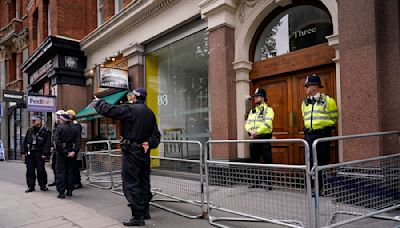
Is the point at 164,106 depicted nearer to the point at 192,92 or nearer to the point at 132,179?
the point at 192,92

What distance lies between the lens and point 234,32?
24.8 feet

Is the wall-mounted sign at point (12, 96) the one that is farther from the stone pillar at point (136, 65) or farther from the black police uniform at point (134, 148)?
the black police uniform at point (134, 148)

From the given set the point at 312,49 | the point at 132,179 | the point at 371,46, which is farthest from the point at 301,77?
the point at 132,179

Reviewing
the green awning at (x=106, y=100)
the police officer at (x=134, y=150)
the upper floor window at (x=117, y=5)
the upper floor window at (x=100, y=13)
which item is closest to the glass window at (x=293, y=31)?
the police officer at (x=134, y=150)

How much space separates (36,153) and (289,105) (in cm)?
609

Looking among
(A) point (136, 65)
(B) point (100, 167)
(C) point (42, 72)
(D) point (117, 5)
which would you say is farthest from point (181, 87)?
(C) point (42, 72)

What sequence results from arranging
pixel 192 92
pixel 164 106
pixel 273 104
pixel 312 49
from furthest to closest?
1. pixel 164 106
2. pixel 192 92
3. pixel 273 104
4. pixel 312 49

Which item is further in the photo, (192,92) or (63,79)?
(63,79)

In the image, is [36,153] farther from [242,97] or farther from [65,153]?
[242,97]

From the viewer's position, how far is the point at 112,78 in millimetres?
10453

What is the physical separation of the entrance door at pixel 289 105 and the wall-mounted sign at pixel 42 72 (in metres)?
11.7

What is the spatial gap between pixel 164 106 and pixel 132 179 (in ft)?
20.9

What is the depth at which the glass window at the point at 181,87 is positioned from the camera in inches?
357

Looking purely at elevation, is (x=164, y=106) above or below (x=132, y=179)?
above
